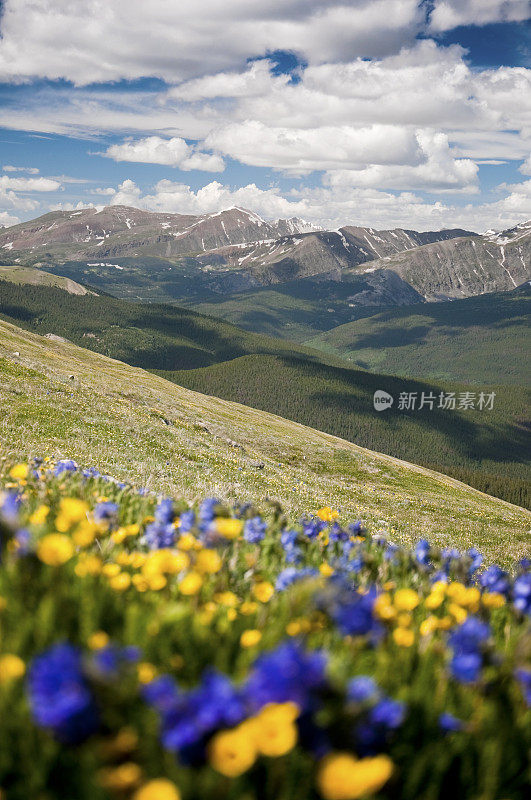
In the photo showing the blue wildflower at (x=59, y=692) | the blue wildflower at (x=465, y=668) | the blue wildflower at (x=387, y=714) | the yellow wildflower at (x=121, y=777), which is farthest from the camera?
the blue wildflower at (x=465, y=668)

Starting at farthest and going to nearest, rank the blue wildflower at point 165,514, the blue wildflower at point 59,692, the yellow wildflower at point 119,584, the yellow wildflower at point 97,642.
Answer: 1. the blue wildflower at point 165,514
2. the yellow wildflower at point 119,584
3. the yellow wildflower at point 97,642
4. the blue wildflower at point 59,692

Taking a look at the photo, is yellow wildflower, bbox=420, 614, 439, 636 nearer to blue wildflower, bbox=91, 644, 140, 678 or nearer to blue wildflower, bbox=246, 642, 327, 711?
blue wildflower, bbox=246, 642, 327, 711

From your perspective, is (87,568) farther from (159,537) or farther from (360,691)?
(360,691)

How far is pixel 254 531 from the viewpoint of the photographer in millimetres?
5059

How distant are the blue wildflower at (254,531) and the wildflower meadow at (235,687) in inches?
30.6

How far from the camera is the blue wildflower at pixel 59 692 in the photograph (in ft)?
4.74

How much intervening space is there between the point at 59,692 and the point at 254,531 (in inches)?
142

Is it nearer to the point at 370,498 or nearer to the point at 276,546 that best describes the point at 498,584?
the point at 276,546

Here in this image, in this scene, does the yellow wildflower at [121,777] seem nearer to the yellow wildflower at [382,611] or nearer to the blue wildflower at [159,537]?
the yellow wildflower at [382,611]

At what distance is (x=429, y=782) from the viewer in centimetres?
214

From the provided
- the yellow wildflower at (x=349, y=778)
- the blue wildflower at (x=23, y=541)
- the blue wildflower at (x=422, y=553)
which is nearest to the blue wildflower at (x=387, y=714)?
the yellow wildflower at (x=349, y=778)

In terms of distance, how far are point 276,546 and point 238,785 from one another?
3443mm

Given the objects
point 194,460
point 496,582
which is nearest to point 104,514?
point 496,582

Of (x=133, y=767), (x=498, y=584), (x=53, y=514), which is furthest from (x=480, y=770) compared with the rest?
(x=53, y=514)
